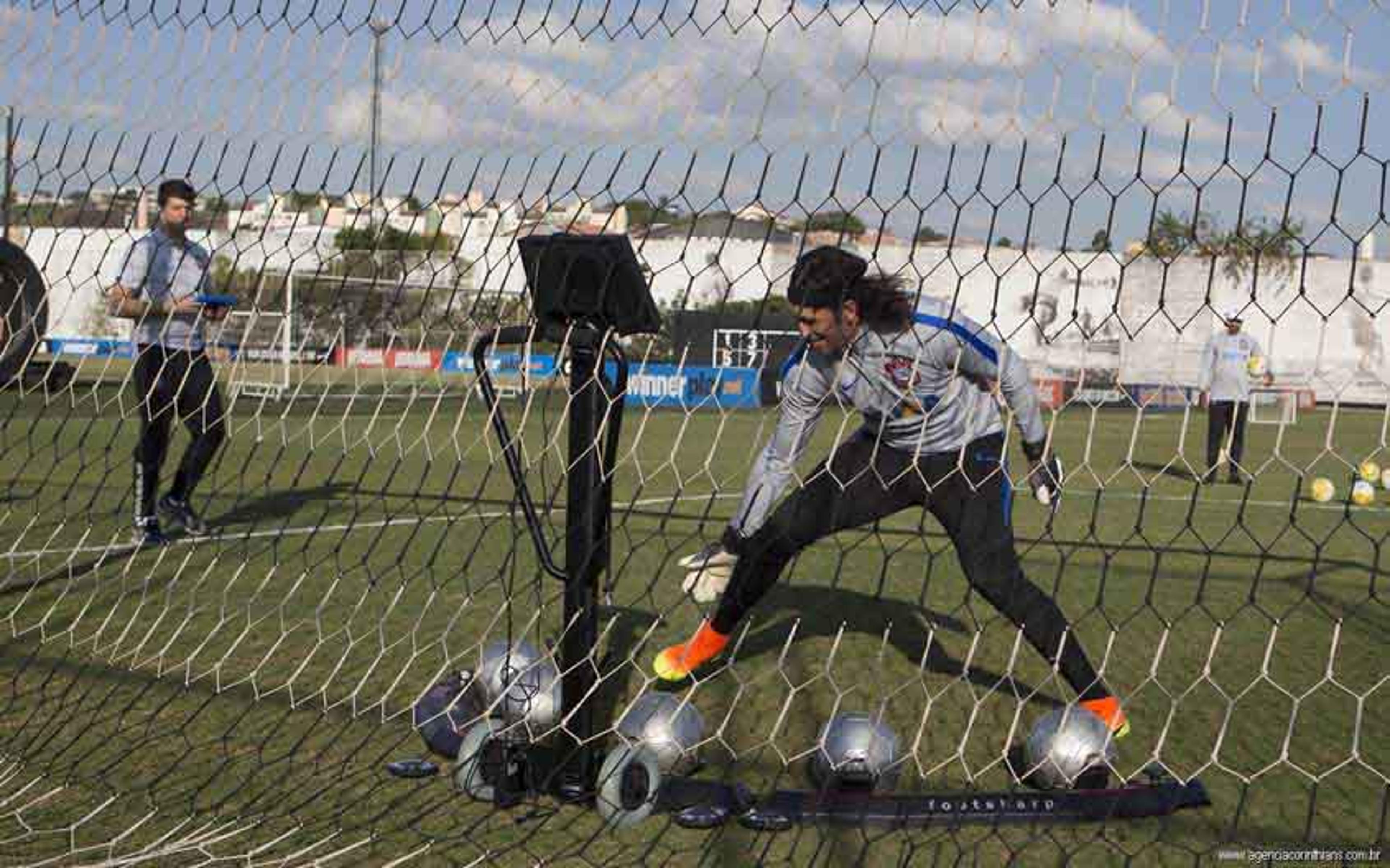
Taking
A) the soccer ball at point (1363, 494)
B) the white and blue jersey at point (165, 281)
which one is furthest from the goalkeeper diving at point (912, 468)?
the soccer ball at point (1363, 494)

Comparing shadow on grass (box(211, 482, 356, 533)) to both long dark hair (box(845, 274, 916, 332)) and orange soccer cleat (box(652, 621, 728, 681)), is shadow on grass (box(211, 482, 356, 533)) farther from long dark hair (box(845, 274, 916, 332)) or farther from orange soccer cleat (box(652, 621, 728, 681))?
long dark hair (box(845, 274, 916, 332))

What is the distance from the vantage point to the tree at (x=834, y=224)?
4.13 m

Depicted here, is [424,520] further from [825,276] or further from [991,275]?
[825,276]

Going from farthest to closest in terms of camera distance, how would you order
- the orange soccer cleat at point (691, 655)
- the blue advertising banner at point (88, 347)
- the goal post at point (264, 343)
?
the blue advertising banner at point (88, 347)
the goal post at point (264, 343)
the orange soccer cleat at point (691, 655)

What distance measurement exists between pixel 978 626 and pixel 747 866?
2708 mm

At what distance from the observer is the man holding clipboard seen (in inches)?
265

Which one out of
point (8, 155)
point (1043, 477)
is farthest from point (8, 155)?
point (1043, 477)

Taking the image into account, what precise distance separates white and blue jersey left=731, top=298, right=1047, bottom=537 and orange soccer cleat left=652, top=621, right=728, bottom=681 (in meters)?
0.38

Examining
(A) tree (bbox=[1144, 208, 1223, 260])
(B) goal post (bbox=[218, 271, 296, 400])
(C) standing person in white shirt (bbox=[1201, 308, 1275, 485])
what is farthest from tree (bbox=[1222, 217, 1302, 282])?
(C) standing person in white shirt (bbox=[1201, 308, 1275, 485])

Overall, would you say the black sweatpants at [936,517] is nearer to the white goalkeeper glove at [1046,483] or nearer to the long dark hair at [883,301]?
the white goalkeeper glove at [1046,483]

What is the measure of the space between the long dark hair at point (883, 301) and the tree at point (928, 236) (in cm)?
27

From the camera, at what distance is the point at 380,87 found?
491 centimetres

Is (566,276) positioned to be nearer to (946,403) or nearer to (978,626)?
(946,403)

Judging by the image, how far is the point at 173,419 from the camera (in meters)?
9.00
